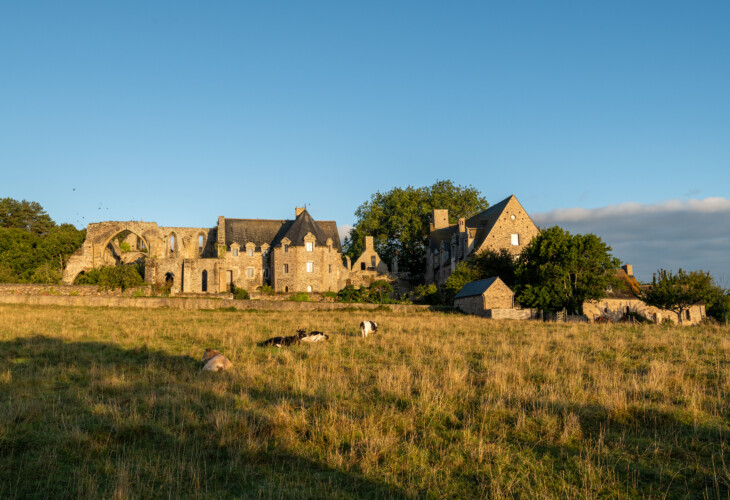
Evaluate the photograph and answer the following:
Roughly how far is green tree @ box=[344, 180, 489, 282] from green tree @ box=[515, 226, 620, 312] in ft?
104

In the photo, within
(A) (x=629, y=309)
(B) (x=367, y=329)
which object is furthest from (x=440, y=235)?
(B) (x=367, y=329)

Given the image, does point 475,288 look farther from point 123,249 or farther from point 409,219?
point 123,249

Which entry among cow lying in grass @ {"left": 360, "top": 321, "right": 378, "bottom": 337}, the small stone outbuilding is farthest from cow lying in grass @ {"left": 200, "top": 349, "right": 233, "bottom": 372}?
the small stone outbuilding

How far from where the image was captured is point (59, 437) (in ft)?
23.7

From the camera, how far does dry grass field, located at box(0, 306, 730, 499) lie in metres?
5.91

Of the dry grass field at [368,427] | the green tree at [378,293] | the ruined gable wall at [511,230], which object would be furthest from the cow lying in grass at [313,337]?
the ruined gable wall at [511,230]

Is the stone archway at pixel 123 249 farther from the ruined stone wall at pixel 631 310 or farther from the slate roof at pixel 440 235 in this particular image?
the ruined stone wall at pixel 631 310

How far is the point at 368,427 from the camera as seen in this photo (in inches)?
298

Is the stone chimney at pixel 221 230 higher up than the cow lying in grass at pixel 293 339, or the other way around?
Answer: the stone chimney at pixel 221 230

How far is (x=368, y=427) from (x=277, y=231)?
60230mm

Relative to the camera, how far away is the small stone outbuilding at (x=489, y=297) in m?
38.7

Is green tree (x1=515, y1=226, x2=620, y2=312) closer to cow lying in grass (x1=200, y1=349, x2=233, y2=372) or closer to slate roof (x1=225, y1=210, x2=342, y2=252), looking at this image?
slate roof (x1=225, y1=210, x2=342, y2=252)

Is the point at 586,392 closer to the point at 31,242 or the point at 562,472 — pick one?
the point at 562,472

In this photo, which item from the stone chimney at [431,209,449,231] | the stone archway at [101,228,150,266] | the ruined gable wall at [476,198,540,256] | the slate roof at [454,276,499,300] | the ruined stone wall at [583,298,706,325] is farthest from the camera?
the stone chimney at [431,209,449,231]
